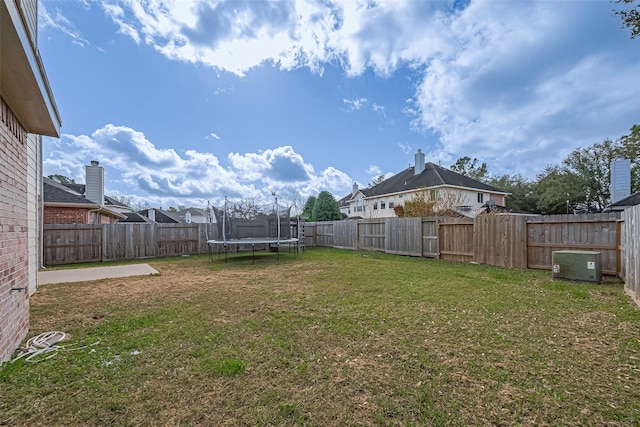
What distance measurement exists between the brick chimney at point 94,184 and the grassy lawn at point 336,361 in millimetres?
11285

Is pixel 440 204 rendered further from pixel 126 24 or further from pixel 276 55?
pixel 126 24

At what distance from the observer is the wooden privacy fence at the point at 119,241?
31.0ft

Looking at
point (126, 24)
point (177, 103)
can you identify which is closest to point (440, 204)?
point (177, 103)

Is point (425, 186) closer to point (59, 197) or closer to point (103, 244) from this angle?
point (103, 244)

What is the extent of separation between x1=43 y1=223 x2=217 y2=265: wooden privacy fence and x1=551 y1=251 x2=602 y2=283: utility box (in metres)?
11.4

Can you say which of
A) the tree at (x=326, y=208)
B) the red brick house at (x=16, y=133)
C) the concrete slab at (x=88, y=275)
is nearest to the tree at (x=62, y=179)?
the tree at (x=326, y=208)

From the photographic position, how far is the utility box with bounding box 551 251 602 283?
538cm

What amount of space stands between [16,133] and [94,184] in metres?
13.1

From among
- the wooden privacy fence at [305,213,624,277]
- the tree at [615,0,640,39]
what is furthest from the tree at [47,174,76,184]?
the tree at [615,0,640,39]

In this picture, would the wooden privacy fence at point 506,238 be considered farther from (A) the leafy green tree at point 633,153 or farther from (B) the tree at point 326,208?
(A) the leafy green tree at point 633,153

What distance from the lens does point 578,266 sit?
5539 millimetres

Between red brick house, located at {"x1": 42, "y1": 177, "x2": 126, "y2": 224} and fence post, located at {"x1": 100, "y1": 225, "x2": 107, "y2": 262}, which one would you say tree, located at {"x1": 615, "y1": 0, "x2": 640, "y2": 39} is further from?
red brick house, located at {"x1": 42, "y1": 177, "x2": 126, "y2": 224}

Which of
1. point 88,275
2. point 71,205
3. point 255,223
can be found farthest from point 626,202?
point 71,205

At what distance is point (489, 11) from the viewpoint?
23.8 feet
